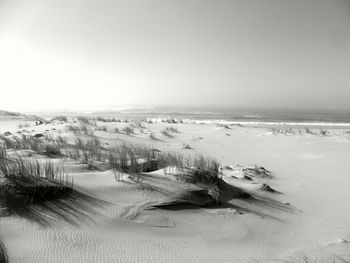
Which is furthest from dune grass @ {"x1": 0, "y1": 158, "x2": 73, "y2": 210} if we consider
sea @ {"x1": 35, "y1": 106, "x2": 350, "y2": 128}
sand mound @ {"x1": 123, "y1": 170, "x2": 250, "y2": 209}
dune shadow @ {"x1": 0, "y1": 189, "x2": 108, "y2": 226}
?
sea @ {"x1": 35, "y1": 106, "x2": 350, "y2": 128}

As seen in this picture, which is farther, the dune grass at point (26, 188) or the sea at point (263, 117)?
the sea at point (263, 117)

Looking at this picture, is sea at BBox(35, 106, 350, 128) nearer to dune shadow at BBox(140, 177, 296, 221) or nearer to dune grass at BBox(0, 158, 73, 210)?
dune shadow at BBox(140, 177, 296, 221)

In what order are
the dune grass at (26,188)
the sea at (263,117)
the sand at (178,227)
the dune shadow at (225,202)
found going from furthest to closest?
the sea at (263,117) → the dune shadow at (225,202) → the dune grass at (26,188) → the sand at (178,227)

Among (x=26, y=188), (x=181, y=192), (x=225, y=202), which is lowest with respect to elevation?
(x=225, y=202)

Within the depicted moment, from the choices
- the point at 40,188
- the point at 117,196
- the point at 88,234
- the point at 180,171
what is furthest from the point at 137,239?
the point at 180,171

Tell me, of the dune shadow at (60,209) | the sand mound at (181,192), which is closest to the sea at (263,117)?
the sand mound at (181,192)

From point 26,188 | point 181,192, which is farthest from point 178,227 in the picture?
point 26,188

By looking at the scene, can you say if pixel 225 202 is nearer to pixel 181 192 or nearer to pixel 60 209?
pixel 181 192

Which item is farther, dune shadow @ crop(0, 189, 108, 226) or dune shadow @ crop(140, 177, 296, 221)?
dune shadow @ crop(140, 177, 296, 221)

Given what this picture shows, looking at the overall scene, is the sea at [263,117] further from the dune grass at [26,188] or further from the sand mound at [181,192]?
the dune grass at [26,188]

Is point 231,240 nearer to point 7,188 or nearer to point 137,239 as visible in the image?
point 137,239

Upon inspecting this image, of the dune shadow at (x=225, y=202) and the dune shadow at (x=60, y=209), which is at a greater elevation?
the dune shadow at (x=60, y=209)
